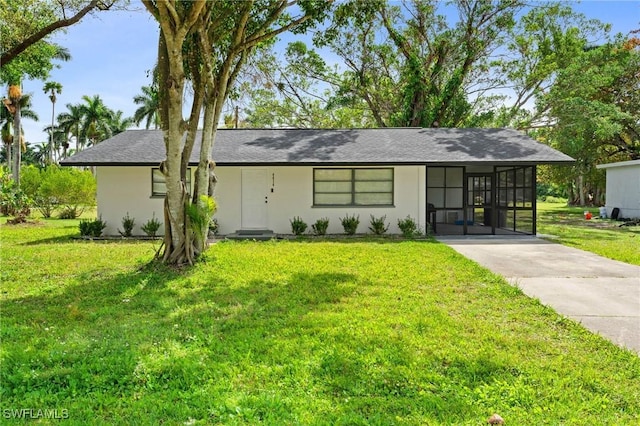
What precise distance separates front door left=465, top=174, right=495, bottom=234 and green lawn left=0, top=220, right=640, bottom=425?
8594mm

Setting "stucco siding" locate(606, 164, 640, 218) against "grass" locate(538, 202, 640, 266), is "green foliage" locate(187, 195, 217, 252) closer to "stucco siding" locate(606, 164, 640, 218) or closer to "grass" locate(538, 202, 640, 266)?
"grass" locate(538, 202, 640, 266)

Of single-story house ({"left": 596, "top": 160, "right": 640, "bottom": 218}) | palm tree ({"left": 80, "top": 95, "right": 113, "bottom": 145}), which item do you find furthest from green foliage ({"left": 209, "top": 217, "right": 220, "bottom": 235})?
palm tree ({"left": 80, "top": 95, "right": 113, "bottom": 145})

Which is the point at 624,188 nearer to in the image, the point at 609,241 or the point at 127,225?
the point at 609,241

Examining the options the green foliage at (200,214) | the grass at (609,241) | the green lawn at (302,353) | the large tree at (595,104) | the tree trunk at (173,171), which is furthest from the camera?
the large tree at (595,104)

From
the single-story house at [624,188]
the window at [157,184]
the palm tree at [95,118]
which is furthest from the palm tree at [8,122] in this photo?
the single-story house at [624,188]

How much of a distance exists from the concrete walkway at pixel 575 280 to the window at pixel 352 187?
298cm

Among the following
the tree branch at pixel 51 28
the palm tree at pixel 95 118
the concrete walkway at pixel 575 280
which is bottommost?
the concrete walkway at pixel 575 280

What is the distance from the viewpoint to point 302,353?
3914 millimetres

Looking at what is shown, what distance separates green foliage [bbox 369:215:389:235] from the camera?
43.2 feet

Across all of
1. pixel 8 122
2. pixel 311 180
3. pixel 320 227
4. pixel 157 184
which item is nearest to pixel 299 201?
pixel 311 180

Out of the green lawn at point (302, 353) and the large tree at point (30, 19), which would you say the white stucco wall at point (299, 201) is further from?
the green lawn at point (302, 353)

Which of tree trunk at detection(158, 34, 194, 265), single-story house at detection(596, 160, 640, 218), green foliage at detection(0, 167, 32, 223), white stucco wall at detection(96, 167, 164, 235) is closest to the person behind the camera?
tree trunk at detection(158, 34, 194, 265)

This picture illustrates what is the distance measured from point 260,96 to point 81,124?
35.1 metres

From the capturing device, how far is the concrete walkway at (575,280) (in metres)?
4.86
